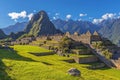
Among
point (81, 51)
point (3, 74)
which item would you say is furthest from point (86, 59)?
point (3, 74)

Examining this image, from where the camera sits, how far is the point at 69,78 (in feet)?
80.8

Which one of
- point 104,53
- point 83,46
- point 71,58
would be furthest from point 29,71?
point 83,46

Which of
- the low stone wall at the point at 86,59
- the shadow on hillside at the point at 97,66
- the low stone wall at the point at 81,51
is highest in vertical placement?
the low stone wall at the point at 81,51

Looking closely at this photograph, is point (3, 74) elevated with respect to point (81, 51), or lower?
lower

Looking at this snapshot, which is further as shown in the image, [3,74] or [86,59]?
[86,59]

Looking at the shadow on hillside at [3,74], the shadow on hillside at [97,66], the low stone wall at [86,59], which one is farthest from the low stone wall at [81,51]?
the shadow on hillside at [3,74]

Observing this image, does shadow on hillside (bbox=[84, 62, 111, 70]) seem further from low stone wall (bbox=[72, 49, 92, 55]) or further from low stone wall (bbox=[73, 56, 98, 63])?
low stone wall (bbox=[72, 49, 92, 55])

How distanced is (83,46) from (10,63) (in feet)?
182

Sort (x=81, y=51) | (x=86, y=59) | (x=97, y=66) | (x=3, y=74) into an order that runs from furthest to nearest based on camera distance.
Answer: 1. (x=81, y=51)
2. (x=86, y=59)
3. (x=97, y=66)
4. (x=3, y=74)

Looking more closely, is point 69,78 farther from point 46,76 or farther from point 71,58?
point 71,58

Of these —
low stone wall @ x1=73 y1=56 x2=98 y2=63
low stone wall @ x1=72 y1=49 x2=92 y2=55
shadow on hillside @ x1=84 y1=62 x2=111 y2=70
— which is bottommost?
shadow on hillside @ x1=84 y1=62 x2=111 y2=70

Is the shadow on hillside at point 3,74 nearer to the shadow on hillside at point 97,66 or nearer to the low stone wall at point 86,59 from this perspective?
the shadow on hillside at point 97,66

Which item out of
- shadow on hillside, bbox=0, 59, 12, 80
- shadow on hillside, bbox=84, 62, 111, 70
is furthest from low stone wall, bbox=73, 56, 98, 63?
shadow on hillside, bbox=0, 59, 12, 80

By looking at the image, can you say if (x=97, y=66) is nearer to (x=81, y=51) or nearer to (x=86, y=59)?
(x=86, y=59)
